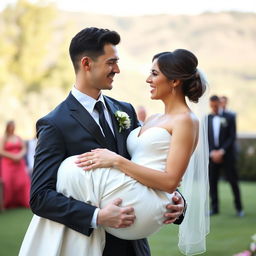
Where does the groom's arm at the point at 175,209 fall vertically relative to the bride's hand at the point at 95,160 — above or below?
below

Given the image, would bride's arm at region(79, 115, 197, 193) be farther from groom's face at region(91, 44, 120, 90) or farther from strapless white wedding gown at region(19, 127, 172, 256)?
groom's face at region(91, 44, 120, 90)

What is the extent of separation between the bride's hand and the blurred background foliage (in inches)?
1257

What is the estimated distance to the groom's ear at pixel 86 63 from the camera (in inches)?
126

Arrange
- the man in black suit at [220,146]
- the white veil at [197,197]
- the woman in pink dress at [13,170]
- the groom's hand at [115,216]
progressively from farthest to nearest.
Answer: the woman in pink dress at [13,170]
the man in black suit at [220,146]
the white veil at [197,197]
the groom's hand at [115,216]

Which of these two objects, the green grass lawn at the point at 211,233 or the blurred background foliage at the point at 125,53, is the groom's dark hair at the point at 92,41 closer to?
the green grass lawn at the point at 211,233

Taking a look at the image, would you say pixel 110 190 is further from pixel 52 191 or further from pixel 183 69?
pixel 183 69

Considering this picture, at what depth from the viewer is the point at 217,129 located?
33.9 feet

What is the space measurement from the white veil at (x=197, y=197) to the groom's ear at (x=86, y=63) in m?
0.94

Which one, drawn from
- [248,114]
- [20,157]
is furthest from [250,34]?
[20,157]

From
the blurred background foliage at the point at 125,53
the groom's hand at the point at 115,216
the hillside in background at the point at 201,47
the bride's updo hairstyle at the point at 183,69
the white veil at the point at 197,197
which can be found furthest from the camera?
the hillside in background at the point at 201,47

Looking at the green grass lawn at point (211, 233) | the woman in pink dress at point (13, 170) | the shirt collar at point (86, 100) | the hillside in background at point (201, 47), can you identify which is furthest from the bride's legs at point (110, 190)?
the hillside in background at point (201, 47)

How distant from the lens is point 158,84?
131 inches

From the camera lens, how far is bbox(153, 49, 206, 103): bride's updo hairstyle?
3.29 m

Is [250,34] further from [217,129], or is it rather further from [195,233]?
[195,233]
